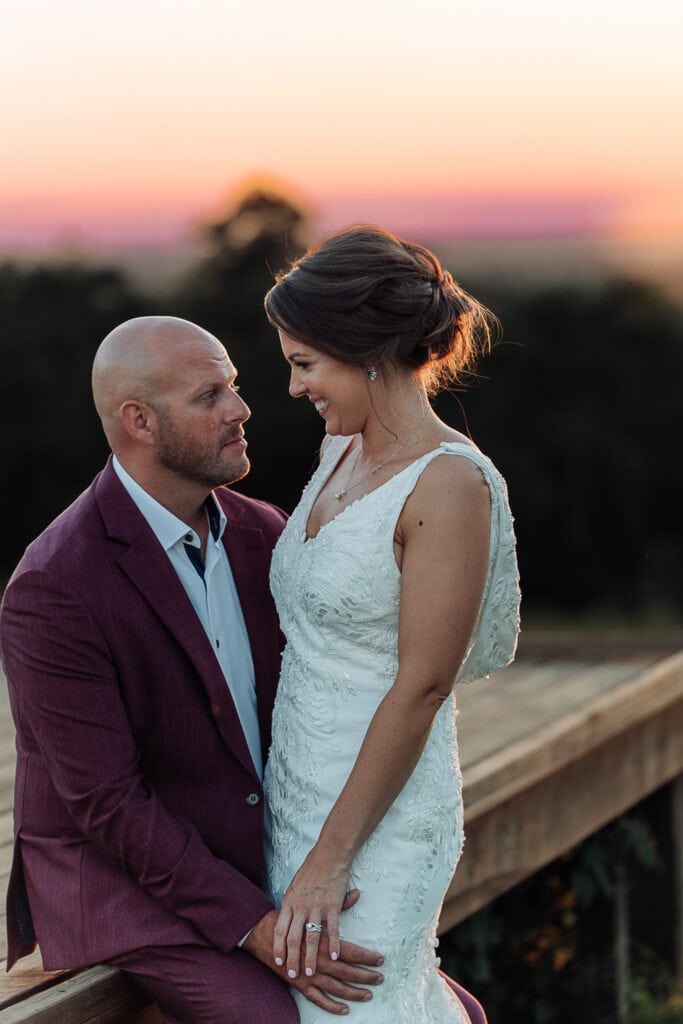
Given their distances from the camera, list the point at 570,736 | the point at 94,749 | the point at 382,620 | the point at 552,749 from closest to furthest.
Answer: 1. the point at 94,749
2. the point at 382,620
3. the point at 552,749
4. the point at 570,736

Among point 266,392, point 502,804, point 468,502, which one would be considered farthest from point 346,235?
point 266,392

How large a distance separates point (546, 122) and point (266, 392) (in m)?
5.30

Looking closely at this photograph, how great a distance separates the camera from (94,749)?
2.14 meters

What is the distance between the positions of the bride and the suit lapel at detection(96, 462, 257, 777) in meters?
0.14

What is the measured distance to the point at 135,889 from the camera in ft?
7.31

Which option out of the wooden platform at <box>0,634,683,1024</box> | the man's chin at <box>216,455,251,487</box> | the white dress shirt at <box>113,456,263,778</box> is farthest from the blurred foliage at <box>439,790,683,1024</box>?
the man's chin at <box>216,455,251,487</box>

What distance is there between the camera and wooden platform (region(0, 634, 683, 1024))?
13.2 feet

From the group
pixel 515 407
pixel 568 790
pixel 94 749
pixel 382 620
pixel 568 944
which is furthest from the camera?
pixel 515 407

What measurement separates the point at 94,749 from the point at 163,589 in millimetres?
270

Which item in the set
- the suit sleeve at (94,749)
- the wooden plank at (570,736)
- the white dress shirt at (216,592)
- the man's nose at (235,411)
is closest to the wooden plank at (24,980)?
the suit sleeve at (94,749)

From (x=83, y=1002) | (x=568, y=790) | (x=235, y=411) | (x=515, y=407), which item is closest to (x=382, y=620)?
(x=235, y=411)

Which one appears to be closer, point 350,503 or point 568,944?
point 350,503

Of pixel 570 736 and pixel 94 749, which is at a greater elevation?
pixel 94 749

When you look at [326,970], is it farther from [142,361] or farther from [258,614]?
[142,361]
